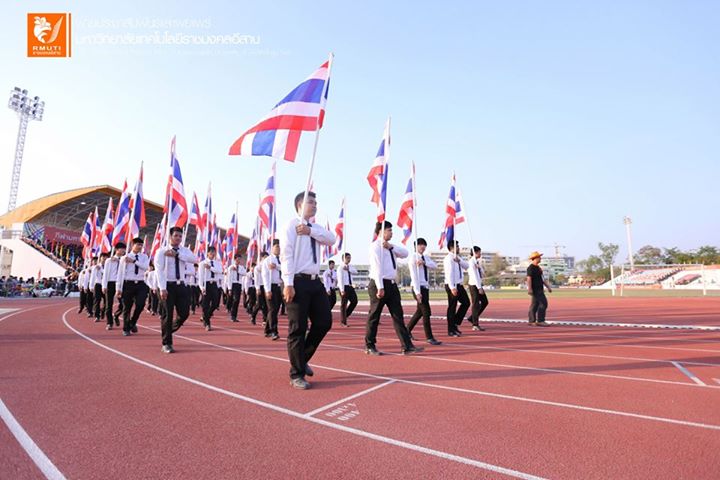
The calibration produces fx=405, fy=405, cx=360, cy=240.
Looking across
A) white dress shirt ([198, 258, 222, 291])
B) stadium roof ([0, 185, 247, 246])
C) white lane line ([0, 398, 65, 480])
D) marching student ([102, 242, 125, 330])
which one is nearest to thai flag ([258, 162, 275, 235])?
white dress shirt ([198, 258, 222, 291])

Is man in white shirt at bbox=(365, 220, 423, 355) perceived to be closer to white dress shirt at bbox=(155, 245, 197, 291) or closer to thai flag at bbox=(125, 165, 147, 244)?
white dress shirt at bbox=(155, 245, 197, 291)

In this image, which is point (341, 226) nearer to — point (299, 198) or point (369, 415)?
point (299, 198)

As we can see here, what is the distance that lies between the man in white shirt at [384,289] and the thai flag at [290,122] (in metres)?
2.15

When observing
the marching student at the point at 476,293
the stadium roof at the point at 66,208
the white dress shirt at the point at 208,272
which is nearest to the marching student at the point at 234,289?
the white dress shirt at the point at 208,272

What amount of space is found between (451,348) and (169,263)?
5094 millimetres

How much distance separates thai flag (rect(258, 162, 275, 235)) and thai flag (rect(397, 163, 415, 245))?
12.5 feet

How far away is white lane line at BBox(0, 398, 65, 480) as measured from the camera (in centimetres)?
241

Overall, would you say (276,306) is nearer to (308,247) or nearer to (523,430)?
(308,247)

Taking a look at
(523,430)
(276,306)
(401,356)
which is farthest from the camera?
(276,306)

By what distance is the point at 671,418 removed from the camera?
3301 millimetres

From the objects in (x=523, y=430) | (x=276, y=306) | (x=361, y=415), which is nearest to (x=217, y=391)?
(x=361, y=415)

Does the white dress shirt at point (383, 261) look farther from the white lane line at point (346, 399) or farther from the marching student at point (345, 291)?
the marching student at point (345, 291)

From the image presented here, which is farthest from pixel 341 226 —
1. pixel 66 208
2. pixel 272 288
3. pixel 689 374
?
pixel 66 208

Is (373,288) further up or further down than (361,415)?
further up
